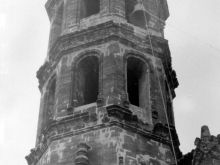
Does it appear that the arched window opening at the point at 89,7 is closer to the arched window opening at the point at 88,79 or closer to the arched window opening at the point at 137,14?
the arched window opening at the point at 137,14

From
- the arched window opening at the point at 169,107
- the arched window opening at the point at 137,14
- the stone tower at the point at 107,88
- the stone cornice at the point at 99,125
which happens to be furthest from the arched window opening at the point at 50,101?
the arched window opening at the point at 137,14

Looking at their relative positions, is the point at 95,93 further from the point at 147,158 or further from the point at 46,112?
the point at 147,158

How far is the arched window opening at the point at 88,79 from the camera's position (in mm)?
24062

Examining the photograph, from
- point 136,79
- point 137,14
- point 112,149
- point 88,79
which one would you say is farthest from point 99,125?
point 137,14

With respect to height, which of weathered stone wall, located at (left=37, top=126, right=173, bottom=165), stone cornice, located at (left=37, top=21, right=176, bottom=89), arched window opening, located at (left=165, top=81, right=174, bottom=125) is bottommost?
weathered stone wall, located at (left=37, top=126, right=173, bottom=165)

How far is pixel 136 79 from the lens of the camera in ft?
81.9

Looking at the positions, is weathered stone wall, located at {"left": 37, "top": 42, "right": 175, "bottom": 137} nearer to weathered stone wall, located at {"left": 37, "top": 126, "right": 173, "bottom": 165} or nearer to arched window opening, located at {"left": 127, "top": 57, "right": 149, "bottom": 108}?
arched window opening, located at {"left": 127, "top": 57, "right": 149, "bottom": 108}

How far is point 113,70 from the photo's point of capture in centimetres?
2334

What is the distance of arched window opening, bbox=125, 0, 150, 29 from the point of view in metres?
27.4

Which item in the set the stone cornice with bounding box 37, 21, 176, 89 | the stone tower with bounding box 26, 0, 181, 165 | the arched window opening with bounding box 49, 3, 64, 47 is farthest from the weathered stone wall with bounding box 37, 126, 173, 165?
the arched window opening with bounding box 49, 3, 64, 47

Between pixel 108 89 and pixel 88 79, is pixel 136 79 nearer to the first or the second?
pixel 88 79

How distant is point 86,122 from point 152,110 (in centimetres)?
255

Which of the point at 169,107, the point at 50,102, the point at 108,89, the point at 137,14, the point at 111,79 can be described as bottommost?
the point at 108,89

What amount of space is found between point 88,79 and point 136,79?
188 centimetres
